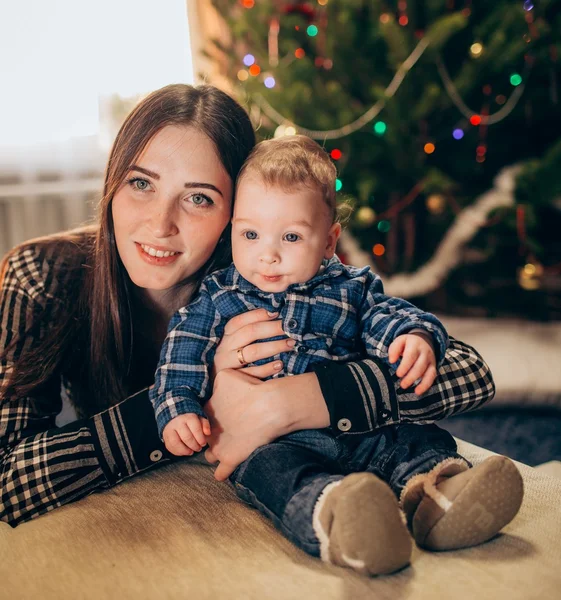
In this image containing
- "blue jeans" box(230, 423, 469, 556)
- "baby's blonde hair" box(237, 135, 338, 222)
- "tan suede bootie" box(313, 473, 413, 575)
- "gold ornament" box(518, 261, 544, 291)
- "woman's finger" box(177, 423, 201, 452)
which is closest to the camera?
"tan suede bootie" box(313, 473, 413, 575)

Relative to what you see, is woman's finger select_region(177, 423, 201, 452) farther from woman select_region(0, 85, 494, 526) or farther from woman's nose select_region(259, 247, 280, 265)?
woman's nose select_region(259, 247, 280, 265)

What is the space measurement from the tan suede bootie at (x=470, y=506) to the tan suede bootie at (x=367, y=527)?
69 millimetres

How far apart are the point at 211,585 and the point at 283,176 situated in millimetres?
729

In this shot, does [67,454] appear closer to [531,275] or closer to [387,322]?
[387,322]

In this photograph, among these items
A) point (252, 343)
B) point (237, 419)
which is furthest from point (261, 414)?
point (252, 343)

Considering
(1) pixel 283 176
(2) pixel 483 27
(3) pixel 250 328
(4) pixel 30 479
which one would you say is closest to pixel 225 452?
(3) pixel 250 328

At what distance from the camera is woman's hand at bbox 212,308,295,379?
3.99 feet

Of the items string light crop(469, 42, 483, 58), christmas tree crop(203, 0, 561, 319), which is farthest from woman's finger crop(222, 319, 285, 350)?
string light crop(469, 42, 483, 58)

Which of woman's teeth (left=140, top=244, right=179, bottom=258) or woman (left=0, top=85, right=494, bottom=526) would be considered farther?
woman's teeth (left=140, top=244, right=179, bottom=258)

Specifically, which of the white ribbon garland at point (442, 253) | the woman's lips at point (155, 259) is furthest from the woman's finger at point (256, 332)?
the white ribbon garland at point (442, 253)

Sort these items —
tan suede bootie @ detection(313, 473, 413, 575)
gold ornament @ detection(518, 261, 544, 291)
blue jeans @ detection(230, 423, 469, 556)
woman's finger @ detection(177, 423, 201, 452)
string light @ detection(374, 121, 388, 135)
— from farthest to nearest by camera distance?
1. gold ornament @ detection(518, 261, 544, 291)
2. string light @ detection(374, 121, 388, 135)
3. woman's finger @ detection(177, 423, 201, 452)
4. blue jeans @ detection(230, 423, 469, 556)
5. tan suede bootie @ detection(313, 473, 413, 575)

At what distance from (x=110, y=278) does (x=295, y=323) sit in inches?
17.4

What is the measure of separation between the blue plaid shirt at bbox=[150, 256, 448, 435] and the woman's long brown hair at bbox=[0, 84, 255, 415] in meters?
0.18

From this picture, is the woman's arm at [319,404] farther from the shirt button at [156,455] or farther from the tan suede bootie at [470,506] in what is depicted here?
the tan suede bootie at [470,506]
